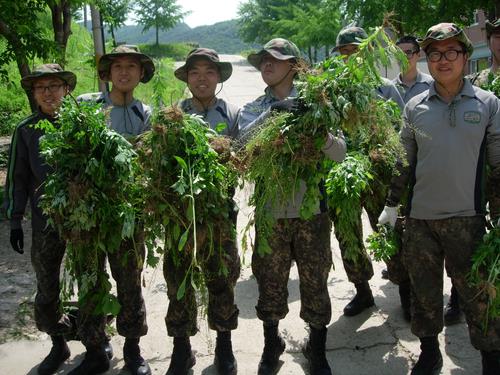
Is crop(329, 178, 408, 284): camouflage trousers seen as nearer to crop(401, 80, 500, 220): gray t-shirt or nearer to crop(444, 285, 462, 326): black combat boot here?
crop(444, 285, 462, 326): black combat boot

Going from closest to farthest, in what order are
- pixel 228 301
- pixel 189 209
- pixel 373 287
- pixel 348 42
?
1. pixel 189 209
2. pixel 228 301
3. pixel 348 42
4. pixel 373 287

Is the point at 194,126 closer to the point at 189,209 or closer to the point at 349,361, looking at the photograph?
the point at 189,209

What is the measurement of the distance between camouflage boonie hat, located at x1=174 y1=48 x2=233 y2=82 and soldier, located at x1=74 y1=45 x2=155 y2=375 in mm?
294

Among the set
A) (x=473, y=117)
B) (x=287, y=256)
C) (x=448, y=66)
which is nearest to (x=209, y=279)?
(x=287, y=256)

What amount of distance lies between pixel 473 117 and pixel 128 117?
2438 mm

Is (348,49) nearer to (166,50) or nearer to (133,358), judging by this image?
(133,358)

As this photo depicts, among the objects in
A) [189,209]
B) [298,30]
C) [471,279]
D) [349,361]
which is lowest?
[349,361]

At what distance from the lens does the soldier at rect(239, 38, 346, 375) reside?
12.0ft

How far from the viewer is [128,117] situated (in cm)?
Answer: 394

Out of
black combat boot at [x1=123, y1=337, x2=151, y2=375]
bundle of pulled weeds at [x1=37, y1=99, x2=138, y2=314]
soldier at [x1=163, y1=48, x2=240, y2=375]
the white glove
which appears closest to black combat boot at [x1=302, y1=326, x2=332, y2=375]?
soldier at [x1=163, y1=48, x2=240, y2=375]

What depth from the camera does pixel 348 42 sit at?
480cm

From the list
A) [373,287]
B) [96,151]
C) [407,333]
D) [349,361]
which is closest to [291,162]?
[96,151]

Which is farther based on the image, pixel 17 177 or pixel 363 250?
pixel 363 250

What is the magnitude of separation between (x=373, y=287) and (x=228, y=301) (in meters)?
2.08
